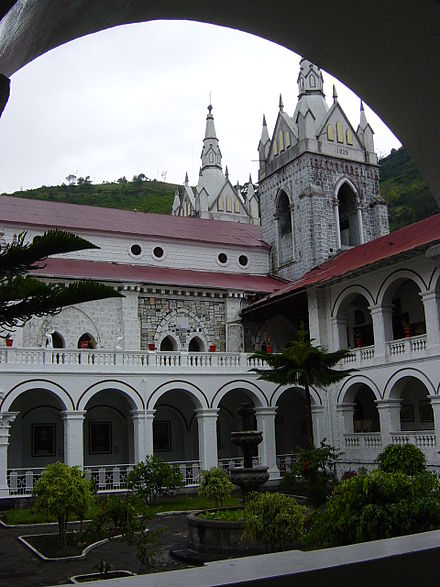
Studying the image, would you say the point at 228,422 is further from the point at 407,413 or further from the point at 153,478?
the point at 153,478

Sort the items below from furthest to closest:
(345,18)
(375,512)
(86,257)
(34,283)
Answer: (86,257)
(34,283)
(375,512)
(345,18)

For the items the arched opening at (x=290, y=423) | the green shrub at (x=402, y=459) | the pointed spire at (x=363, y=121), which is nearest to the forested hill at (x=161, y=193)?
the pointed spire at (x=363, y=121)

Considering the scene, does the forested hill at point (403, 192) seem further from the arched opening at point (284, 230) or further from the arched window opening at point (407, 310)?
the arched window opening at point (407, 310)

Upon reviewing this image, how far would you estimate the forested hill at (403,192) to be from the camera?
47656 mm

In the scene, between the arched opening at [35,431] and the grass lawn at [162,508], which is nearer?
the grass lawn at [162,508]

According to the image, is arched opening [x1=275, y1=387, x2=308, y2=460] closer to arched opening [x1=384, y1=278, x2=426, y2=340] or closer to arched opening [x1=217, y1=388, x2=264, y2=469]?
arched opening [x1=217, y1=388, x2=264, y2=469]

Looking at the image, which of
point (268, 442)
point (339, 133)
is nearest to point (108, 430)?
point (268, 442)

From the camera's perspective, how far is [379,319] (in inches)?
856

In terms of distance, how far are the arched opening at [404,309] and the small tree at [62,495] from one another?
39.0ft

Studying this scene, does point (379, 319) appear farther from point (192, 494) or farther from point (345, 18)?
point (345, 18)

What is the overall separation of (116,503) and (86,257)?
17.3m

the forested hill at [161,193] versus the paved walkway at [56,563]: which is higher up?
the forested hill at [161,193]

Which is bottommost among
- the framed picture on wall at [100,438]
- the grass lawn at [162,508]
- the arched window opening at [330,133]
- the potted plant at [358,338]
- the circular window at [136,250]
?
the grass lawn at [162,508]

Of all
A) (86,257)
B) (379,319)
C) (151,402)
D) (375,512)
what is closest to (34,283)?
(375,512)
